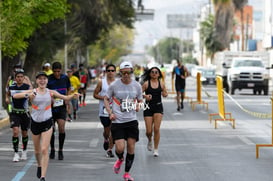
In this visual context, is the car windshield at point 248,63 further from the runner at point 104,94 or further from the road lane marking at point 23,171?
the road lane marking at point 23,171

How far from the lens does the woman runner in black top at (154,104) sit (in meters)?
15.1

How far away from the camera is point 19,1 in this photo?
2505cm

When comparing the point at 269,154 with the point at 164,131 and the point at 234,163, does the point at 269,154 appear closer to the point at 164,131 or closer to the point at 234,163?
the point at 234,163

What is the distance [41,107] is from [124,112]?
4.09ft

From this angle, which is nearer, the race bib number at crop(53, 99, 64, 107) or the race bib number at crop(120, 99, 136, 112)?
the race bib number at crop(120, 99, 136, 112)

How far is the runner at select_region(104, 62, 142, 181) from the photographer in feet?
38.6

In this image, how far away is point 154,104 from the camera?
1520cm

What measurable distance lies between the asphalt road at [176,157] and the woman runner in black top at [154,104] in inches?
17.8

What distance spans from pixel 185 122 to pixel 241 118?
233cm

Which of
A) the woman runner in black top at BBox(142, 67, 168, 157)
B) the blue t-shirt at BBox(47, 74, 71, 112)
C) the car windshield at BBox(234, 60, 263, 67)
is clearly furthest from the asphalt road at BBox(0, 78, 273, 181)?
the car windshield at BBox(234, 60, 263, 67)

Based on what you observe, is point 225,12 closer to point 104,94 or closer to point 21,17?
point 21,17

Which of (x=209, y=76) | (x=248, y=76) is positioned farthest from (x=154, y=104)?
(x=209, y=76)

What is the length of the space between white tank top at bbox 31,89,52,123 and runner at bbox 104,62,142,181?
0.91m

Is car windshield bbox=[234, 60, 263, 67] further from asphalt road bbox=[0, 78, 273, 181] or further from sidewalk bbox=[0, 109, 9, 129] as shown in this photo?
sidewalk bbox=[0, 109, 9, 129]
